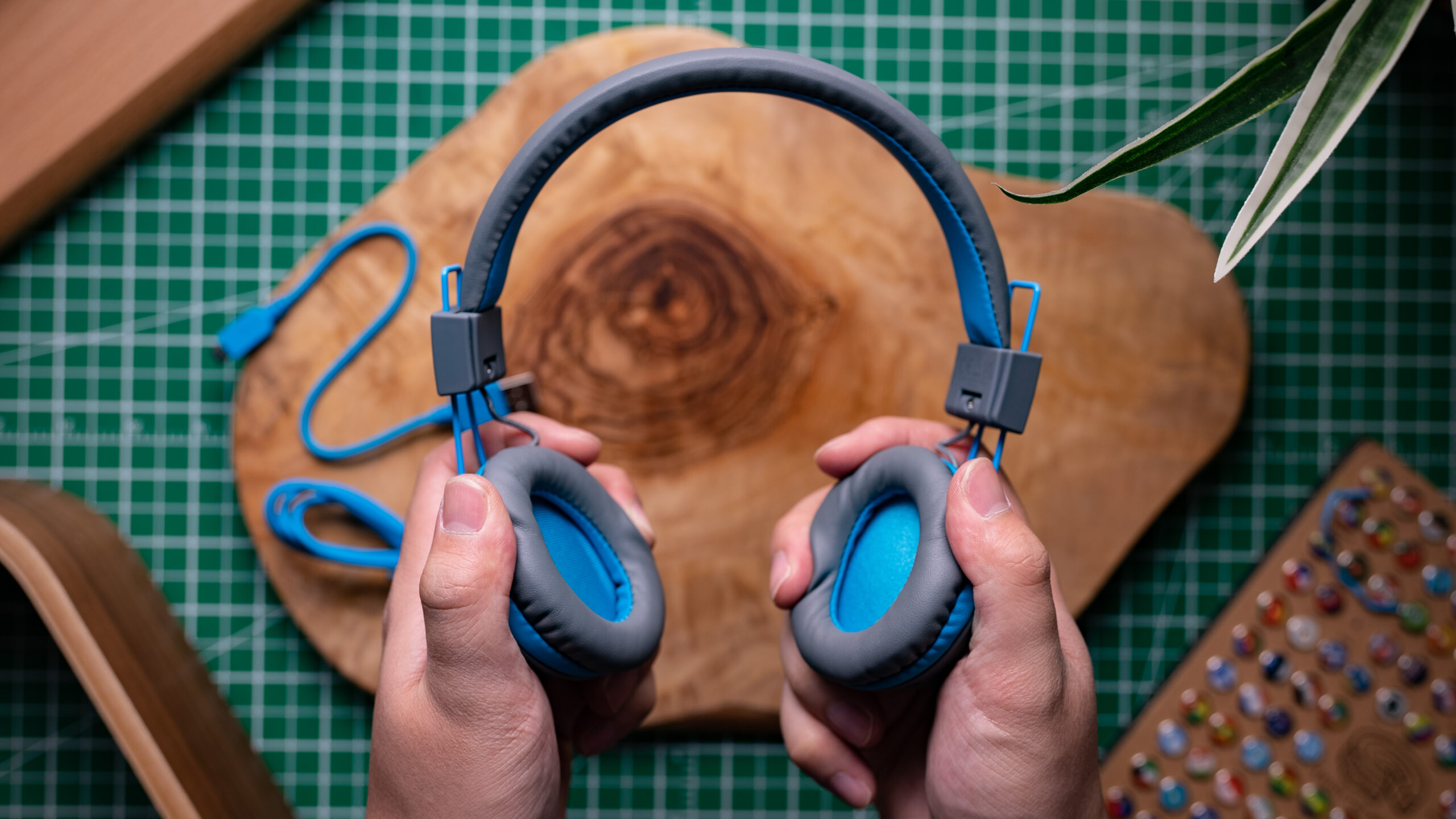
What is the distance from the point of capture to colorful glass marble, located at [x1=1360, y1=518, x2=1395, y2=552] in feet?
3.27

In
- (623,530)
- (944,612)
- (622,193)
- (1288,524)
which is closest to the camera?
(944,612)

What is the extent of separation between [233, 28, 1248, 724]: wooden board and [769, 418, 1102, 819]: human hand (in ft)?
0.52

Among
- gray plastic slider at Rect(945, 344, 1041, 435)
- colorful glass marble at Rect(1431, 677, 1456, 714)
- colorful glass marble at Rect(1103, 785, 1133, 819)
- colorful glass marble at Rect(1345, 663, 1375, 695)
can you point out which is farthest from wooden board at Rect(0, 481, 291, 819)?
colorful glass marble at Rect(1431, 677, 1456, 714)

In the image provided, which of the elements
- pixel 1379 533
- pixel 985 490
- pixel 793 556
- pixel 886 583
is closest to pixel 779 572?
pixel 793 556

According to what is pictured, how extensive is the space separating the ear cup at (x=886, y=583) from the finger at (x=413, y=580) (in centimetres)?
32

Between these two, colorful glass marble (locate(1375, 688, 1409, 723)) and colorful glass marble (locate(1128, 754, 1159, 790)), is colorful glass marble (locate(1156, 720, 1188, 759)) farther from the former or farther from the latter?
colorful glass marble (locate(1375, 688, 1409, 723))

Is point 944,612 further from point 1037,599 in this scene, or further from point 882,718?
point 882,718

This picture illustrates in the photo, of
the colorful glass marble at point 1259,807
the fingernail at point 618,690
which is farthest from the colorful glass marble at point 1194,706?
the fingernail at point 618,690

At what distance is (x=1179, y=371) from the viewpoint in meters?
0.95

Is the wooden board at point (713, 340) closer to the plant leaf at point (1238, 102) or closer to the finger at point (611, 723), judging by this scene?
the finger at point (611, 723)

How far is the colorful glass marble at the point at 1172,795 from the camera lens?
3.18 ft

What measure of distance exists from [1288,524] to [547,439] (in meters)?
0.95

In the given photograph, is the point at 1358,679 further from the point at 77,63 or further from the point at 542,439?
the point at 77,63

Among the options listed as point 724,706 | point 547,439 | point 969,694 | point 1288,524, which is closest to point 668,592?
point 724,706
